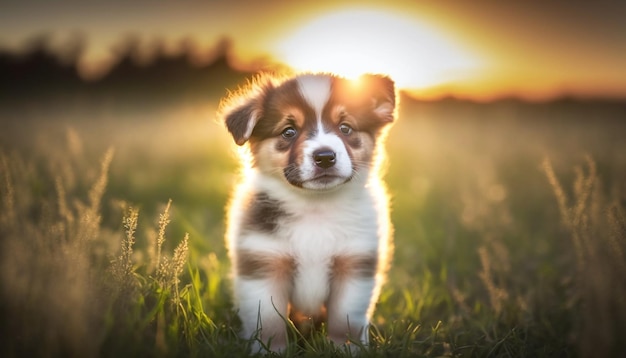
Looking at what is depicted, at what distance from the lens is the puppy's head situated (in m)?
2.76

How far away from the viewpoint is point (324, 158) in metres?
2.71

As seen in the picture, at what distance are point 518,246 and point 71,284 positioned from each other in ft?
12.0

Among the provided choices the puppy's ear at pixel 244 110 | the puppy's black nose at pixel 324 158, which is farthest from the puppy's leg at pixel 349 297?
the puppy's ear at pixel 244 110

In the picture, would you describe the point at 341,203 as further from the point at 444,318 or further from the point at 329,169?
the point at 444,318

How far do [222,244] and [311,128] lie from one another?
6.96 ft

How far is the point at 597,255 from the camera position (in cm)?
255

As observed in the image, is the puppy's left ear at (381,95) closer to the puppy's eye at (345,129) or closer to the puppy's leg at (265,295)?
the puppy's eye at (345,129)

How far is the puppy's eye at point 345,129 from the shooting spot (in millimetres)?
3020

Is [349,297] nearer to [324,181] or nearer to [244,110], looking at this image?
[324,181]

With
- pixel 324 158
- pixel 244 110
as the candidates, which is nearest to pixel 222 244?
pixel 244 110

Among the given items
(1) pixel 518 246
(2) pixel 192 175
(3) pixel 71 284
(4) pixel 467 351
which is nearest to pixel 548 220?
(1) pixel 518 246

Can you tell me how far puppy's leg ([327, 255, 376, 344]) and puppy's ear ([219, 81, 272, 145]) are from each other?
81 centimetres

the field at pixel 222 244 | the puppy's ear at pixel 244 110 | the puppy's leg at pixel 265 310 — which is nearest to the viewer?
the field at pixel 222 244

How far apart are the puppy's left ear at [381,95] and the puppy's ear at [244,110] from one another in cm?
57
